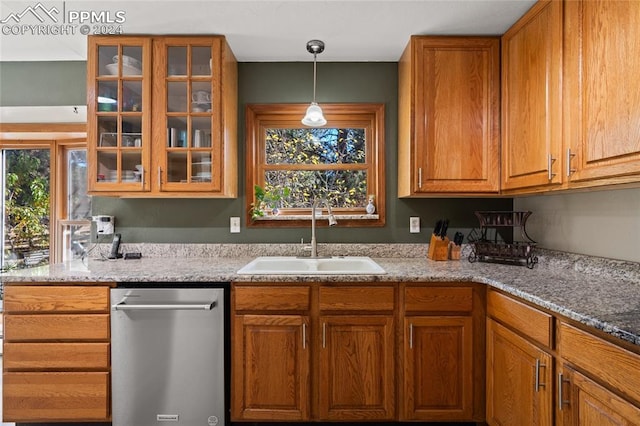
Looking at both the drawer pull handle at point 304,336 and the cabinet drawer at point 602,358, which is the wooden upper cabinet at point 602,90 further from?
the drawer pull handle at point 304,336

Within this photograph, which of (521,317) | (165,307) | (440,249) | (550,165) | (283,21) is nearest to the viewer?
(521,317)

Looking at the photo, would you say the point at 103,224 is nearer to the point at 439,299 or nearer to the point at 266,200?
the point at 266,200

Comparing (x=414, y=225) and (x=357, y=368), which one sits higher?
(x=414, y=225)

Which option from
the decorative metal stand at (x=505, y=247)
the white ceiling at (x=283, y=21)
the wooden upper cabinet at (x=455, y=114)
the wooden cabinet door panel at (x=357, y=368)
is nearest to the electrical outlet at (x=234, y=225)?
the wooden cabinet door panel at (x=357, y=368)

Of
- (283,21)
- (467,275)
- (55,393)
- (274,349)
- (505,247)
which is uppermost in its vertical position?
(283,21)

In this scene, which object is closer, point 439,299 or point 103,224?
point 439,299

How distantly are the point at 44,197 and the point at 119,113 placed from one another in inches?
63.2

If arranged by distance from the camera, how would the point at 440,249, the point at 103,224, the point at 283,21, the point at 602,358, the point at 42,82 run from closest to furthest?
the point at 602,358 → the point at 283,21 → the point at 440,249 → the point at 103,224 → the point at 42,82

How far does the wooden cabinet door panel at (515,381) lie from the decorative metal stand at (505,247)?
19.2 inches

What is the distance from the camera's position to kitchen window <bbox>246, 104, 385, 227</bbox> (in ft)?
8.53

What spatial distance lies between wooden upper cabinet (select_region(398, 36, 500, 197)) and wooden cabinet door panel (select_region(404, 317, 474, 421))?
0.81 meters

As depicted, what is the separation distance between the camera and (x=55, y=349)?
70.4 inches

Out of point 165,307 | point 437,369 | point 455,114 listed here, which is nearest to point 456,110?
point 455,114

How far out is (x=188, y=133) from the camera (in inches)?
85.7
